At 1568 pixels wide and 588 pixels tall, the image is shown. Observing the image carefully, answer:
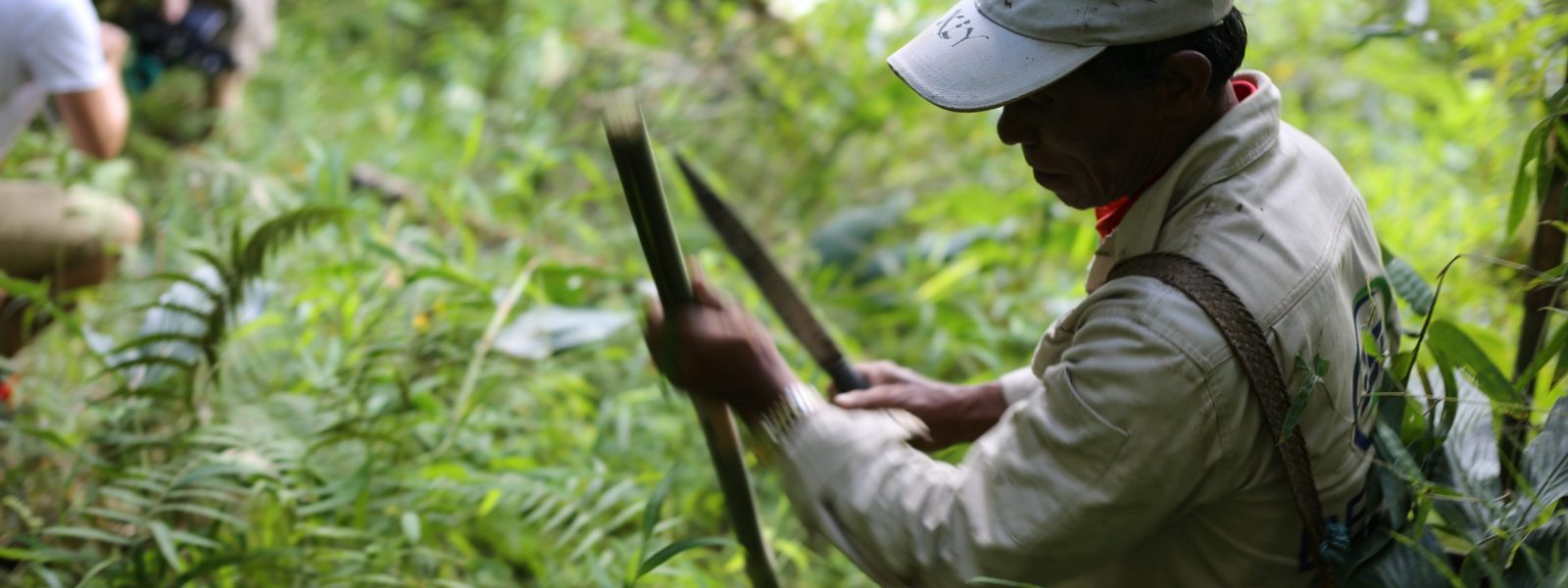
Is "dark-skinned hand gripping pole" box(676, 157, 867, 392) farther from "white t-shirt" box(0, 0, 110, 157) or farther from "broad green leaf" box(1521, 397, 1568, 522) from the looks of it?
"white t-shirt" box(0, 0, 110, 157)

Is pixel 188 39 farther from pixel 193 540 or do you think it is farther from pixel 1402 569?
pixel 1402 569

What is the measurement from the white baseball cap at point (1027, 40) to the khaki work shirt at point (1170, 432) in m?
0.16

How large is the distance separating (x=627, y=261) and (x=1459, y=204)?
2610 millimetres

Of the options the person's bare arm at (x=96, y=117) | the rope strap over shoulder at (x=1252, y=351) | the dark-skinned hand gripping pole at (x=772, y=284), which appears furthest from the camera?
the person's bare arm at (x=96, y=117)

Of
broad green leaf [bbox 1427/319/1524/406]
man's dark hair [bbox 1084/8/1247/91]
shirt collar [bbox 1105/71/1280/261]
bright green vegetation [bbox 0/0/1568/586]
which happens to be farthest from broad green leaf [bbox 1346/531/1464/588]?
man's dark hair [bbox 1084/8/1247/91]

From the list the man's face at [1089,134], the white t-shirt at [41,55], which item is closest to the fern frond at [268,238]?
the white t-shirt at [41,55]

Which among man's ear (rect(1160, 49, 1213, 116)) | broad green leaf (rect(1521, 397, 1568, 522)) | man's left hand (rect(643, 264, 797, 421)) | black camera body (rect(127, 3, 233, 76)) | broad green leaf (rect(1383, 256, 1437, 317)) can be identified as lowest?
black camera body (rect(127, 3, 233, 76))

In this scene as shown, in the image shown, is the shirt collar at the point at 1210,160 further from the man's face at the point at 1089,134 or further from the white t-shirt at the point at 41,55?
the white t-shirt at the point at 41,55

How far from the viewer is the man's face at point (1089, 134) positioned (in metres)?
1.41

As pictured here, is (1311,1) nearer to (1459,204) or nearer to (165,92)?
(1459,204)

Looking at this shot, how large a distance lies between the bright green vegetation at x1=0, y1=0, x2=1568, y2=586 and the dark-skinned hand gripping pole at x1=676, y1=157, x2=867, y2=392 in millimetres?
229

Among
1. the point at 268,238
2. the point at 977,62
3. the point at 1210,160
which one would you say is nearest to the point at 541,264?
the point at 268,238

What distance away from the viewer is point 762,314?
358 centimetres

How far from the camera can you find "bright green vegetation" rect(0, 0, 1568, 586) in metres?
2.47
